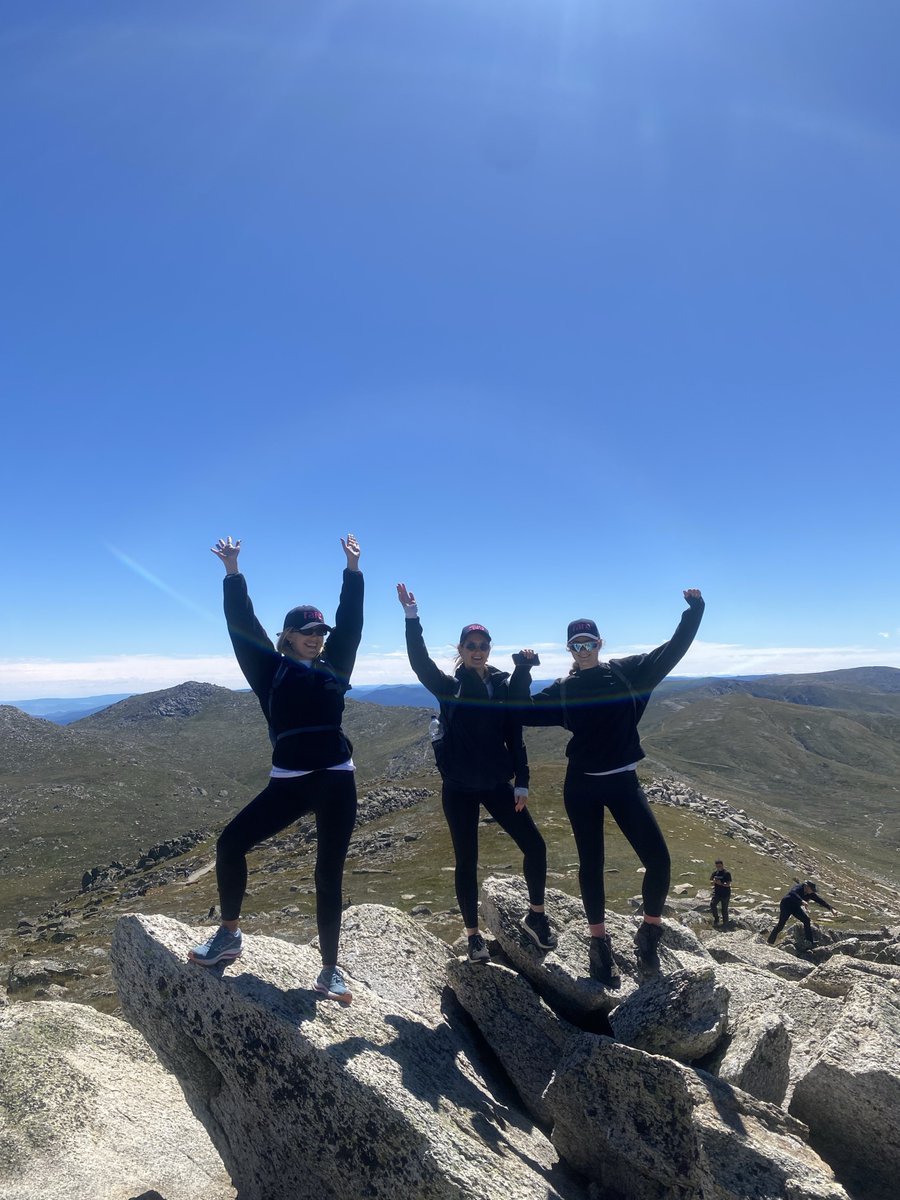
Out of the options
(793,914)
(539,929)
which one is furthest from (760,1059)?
(793,914)

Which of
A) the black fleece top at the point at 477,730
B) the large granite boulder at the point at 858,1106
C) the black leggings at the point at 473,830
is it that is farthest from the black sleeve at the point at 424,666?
the large granite boulder at the point at 858,1106

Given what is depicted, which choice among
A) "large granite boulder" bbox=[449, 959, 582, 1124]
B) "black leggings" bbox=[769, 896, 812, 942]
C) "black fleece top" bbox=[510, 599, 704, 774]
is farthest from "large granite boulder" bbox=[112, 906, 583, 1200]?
"black leggings" bbox=[769, 896, 812, 942]

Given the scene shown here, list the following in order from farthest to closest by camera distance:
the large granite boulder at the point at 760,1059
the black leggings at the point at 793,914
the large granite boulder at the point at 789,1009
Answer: the black leggings at the point at 793,914, the large granite boulder at the point at 789,1009, the large granite boulder at the point at 760,1059

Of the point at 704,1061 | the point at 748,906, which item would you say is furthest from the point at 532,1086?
the point at 748,906

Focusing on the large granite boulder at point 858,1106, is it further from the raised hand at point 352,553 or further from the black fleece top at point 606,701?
the raised hand at point 352,553

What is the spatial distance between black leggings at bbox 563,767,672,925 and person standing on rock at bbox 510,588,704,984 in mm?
15

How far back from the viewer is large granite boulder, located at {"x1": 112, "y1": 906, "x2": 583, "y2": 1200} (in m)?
7.63

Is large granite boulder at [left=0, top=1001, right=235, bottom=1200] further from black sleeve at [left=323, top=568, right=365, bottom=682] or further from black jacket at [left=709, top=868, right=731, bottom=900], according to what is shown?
black jacket at [left=709, top=868, right=731, bottom=900]

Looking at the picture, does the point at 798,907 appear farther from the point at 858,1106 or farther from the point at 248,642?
the point at 248,642

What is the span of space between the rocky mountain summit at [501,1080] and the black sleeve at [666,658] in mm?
4231

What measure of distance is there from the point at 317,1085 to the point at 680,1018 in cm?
504

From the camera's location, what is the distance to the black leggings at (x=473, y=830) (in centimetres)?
1024

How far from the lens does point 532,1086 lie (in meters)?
10.1

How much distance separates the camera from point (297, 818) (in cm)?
855
